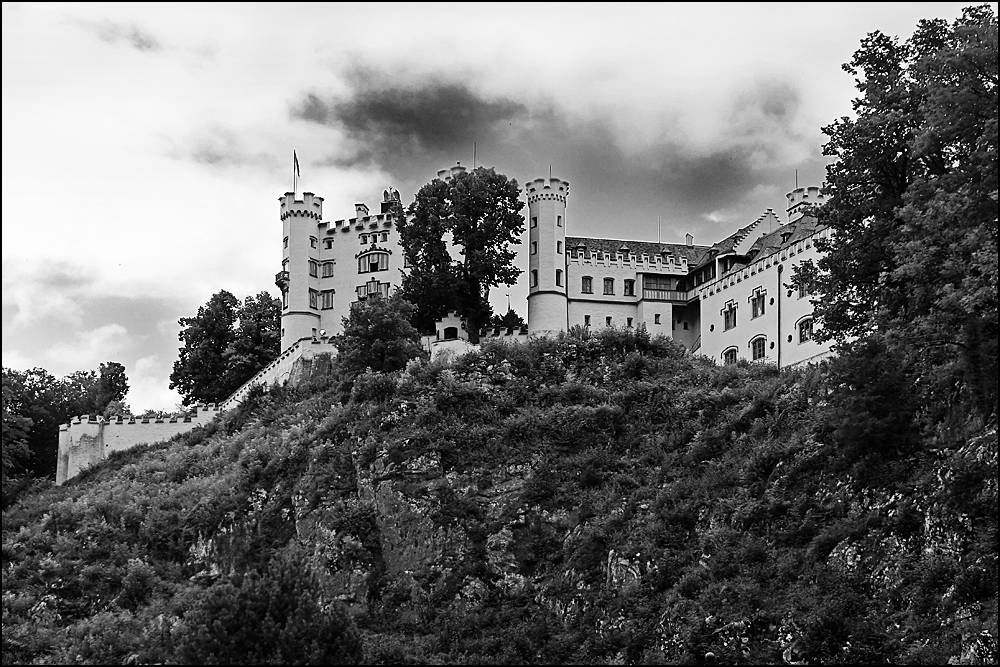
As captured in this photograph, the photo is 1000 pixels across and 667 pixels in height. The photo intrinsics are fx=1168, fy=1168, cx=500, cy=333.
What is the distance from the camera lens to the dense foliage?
7244 cm

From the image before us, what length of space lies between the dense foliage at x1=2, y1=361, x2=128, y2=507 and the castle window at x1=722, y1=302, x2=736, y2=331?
4031 centimetres

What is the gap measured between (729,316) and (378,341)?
22.5m

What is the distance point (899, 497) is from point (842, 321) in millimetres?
8175

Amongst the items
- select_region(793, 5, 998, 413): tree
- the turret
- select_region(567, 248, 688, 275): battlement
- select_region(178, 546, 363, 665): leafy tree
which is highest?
the turret

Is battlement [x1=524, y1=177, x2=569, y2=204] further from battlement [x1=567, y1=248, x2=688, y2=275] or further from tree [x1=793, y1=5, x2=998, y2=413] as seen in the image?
tree [x1=793, y1=5, x2=998, y2=413]

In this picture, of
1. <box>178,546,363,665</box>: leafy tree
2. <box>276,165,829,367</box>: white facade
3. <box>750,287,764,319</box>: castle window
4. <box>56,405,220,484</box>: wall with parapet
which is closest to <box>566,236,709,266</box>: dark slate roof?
<box>276,165,829,367</box>: white facade

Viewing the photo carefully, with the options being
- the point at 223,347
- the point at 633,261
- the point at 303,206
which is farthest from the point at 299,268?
the point at 633,261

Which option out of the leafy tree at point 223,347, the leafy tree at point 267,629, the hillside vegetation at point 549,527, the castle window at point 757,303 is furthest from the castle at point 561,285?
the leafy tree at point 267,629

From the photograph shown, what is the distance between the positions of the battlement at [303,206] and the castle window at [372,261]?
544 centimetres

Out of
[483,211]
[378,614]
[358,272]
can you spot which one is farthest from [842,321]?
[358,272]

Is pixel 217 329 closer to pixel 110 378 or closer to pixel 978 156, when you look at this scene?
pixel 110 378

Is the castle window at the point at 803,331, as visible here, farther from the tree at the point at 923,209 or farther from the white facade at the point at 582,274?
the tree at the point at 923,209

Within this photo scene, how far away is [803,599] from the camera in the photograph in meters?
33.8

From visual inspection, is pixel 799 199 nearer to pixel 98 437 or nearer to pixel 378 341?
pixel 378 341
